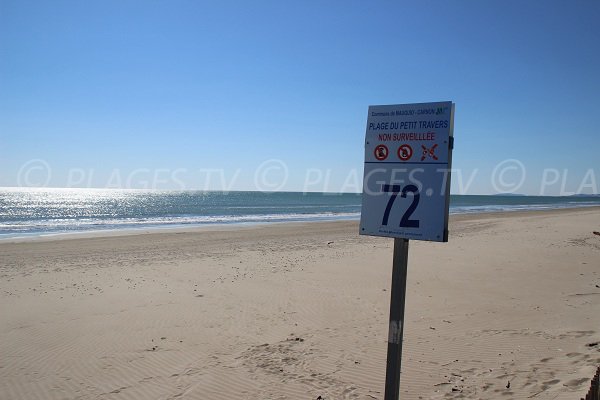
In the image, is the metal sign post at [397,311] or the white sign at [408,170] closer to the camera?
the white sign at [408,170]

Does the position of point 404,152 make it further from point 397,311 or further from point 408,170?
point 397,311

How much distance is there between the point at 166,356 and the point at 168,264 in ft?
26.0

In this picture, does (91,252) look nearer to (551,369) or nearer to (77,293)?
(77,293)

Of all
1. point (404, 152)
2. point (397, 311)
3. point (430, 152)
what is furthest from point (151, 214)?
point (430, 152)

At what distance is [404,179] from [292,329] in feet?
15.9

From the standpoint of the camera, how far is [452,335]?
21.5 feet

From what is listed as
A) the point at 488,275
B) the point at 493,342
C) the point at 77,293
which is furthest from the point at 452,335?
the point at 77,293

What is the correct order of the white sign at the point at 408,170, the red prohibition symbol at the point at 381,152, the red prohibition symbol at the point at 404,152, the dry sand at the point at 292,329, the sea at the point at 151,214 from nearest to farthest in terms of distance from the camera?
the white sign at the point at 408,170, the red prohibition symbol at the point at 404,152, the red prohibition symbol at the point at 381,152, the dry sand at the point at 292,329, the sea at the point at 151,214

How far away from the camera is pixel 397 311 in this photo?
304 cm

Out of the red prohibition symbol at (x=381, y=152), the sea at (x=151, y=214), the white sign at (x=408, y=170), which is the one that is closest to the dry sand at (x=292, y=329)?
the white sign at (x=408, y=170)

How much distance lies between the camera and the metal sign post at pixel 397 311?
9.82 feet

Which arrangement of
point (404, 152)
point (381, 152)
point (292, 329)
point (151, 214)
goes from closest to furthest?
point (404, 152), point (381, 152), point (292, 329), point (151, 214)

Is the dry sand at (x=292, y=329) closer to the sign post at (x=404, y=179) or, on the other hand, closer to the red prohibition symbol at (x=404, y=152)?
the sign post at (x=404, y=179)

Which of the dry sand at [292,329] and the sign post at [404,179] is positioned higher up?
the sign post at [404,179]
